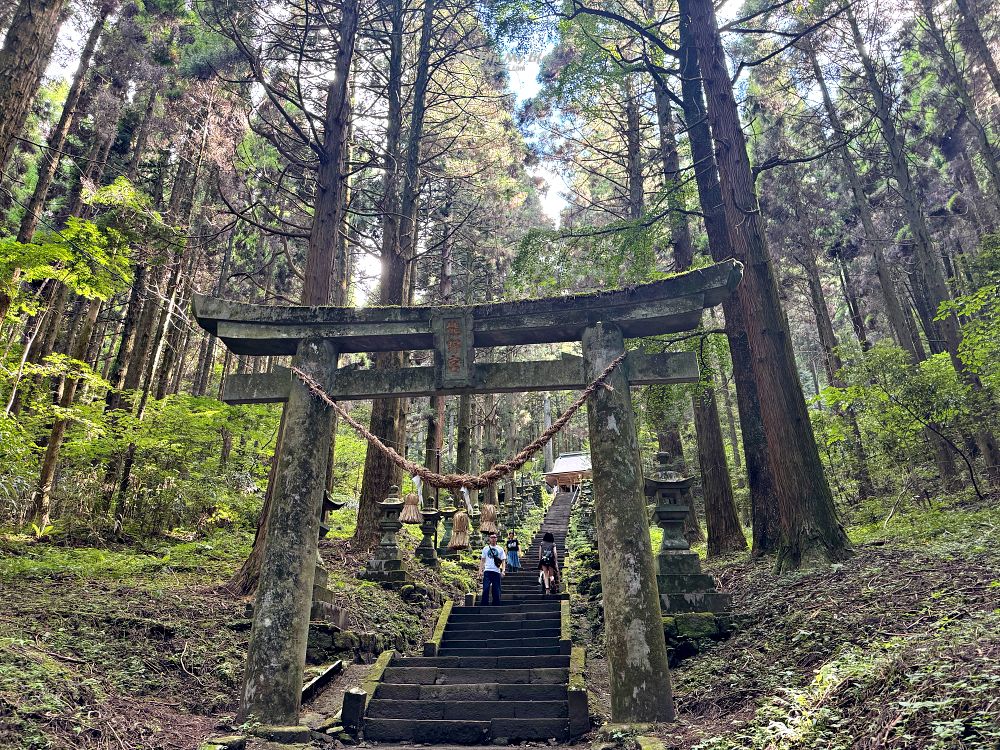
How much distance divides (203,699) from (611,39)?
13.5m

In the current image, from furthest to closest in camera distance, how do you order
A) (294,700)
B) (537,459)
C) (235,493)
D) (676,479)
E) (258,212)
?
(537,459) < (258,212) < (235,493) < (676,479) < (294,700)

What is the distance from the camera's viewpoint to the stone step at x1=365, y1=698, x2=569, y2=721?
20.5 ft

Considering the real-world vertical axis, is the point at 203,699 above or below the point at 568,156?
below

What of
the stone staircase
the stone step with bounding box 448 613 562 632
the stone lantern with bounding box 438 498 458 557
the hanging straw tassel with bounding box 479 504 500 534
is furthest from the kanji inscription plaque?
the stone lantern with bounding box 438 498 458 557

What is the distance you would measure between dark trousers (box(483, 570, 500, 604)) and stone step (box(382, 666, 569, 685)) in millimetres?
3666

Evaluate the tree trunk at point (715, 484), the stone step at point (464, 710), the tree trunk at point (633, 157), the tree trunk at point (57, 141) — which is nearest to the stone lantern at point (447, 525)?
the tree trunk at point (715, 484)

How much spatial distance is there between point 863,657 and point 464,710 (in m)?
4.23

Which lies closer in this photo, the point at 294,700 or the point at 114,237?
the point at 294,700

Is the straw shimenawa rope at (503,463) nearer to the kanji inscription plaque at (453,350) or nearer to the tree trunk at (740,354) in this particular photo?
the kanji inscription plaque at (453,350)

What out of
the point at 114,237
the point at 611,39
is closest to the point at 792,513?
the point at 611,39

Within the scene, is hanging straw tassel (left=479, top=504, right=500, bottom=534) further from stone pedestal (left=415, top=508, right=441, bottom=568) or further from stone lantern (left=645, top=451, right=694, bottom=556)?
stone pedestal (left=415, top=508, right=441, bottom=568)

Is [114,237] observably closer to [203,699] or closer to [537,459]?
[203,699]

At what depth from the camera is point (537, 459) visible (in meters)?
42.9

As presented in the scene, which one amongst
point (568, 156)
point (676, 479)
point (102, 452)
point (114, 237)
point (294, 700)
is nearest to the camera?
point (294, 700)
